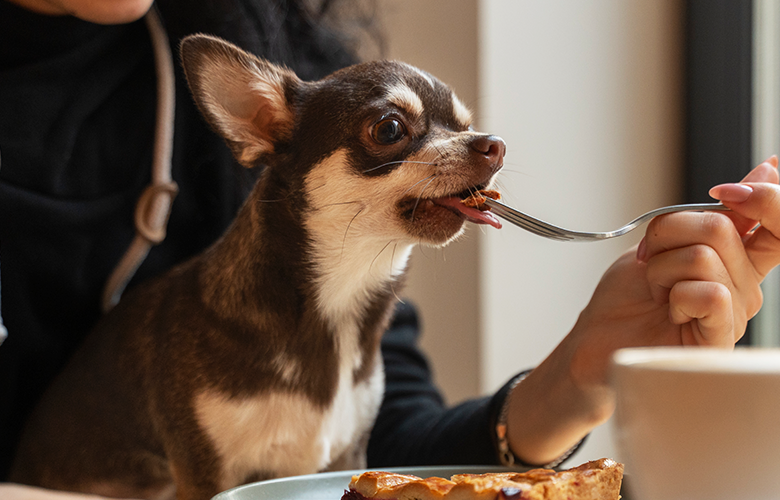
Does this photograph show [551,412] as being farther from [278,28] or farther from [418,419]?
[278,28]

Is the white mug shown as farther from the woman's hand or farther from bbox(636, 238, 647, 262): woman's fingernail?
bbox(636, 238, 647, 262): woman's fingernail

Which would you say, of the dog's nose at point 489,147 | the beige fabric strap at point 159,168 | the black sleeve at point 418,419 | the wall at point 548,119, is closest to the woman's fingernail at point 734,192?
the dog's nose at point 489,147

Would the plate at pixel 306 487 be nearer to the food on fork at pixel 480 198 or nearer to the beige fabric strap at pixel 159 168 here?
the food on fork at pixel 480 198

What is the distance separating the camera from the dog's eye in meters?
0.78

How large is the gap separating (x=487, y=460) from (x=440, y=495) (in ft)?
1.81

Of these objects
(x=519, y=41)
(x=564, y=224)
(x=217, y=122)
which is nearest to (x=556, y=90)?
(x=519, y=41)

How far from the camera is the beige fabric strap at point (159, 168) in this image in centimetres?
103

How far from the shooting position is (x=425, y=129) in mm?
818

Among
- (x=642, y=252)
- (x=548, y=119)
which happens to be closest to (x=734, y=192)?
(x=642, y=252)

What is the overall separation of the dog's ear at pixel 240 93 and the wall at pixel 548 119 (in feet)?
2.65

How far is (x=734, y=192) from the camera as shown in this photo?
0.75 metres

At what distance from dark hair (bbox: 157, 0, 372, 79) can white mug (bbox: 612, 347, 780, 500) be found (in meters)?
0.83

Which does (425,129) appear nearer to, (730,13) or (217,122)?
(217,122)

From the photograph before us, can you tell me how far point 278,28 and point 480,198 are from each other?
0.59 m
